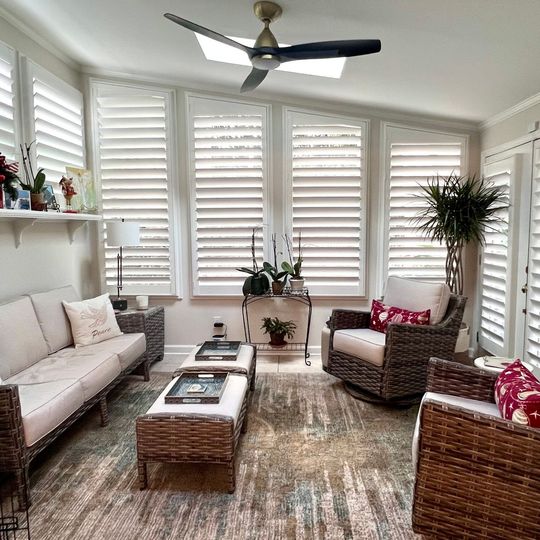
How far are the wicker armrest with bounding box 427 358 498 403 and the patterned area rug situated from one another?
0.55 meters

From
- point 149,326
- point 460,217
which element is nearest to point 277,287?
point 149,326

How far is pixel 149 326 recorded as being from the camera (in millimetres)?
3820

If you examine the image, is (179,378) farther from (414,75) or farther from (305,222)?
(414,75)

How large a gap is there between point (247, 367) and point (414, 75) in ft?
8.51

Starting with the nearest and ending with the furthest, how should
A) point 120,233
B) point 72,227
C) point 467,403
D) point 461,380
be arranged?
point 467,403 → point 461,380 → point 120,233 → point 72,227

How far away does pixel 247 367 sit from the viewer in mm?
2848

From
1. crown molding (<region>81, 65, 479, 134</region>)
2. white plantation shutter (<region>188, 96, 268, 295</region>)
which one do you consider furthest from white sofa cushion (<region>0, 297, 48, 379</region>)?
crown molding (<region>81, 65, 479, 134</region>)

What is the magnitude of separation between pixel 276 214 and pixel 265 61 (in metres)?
2.03

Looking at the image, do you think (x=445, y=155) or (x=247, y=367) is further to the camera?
(x=445, y=155)

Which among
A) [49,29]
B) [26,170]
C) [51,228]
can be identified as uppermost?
[49,29]

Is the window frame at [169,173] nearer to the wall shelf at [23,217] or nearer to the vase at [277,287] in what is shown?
A: the wall shelf at [23,217]

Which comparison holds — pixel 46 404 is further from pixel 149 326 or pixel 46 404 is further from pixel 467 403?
pixel 467 403

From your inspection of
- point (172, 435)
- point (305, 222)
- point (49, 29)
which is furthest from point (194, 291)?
point (49, 29)

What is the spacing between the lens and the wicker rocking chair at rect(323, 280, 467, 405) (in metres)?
3.02
